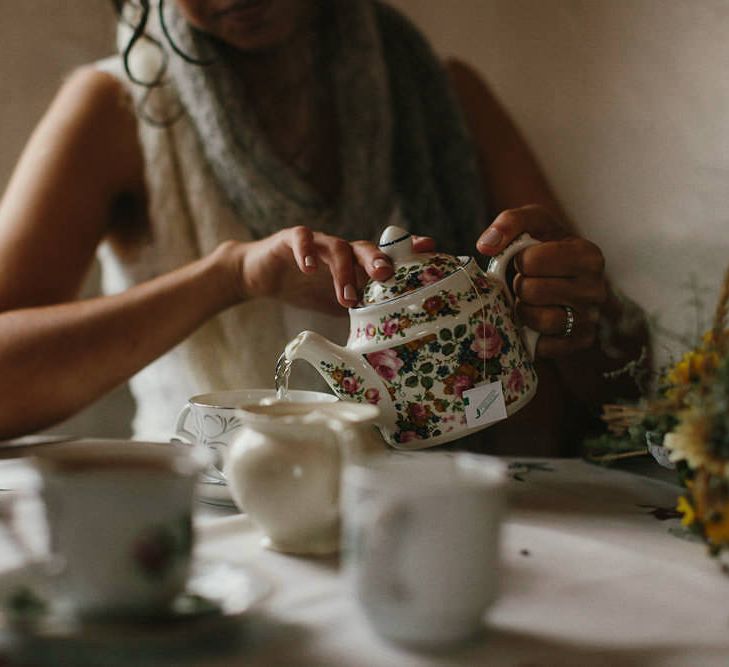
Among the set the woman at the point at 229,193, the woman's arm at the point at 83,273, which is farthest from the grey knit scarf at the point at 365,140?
the woman's arm at the point at 83,273

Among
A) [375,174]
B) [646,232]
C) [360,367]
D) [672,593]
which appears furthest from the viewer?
[375,174]

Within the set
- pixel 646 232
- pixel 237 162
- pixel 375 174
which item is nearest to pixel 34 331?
pixel 237 162

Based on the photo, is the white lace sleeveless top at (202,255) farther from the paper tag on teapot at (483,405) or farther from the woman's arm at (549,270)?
the paper tag on teapot at (483,405)

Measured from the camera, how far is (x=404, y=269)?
1.93 ft

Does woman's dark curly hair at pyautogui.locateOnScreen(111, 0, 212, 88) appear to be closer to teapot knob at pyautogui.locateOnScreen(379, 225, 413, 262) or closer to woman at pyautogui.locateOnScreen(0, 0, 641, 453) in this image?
woman at pyautogui.locateOnScreen(0, 0, 641, 453)

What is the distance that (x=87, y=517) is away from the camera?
0.33m

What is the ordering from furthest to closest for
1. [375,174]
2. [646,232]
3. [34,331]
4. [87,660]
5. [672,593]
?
[375,174]
[646,232]
[34,331]
[672,593]
[87,660]

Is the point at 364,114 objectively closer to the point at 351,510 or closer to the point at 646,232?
the point at 646,232

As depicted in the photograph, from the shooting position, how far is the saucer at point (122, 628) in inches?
12.2

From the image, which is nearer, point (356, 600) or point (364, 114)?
point (356, 600)

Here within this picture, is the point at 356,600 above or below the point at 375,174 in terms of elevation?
below

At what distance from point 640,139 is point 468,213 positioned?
27 centimetres

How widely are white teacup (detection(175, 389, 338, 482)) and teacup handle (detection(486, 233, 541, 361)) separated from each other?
0.54 feet

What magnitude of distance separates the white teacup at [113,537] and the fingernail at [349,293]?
0.29 m
